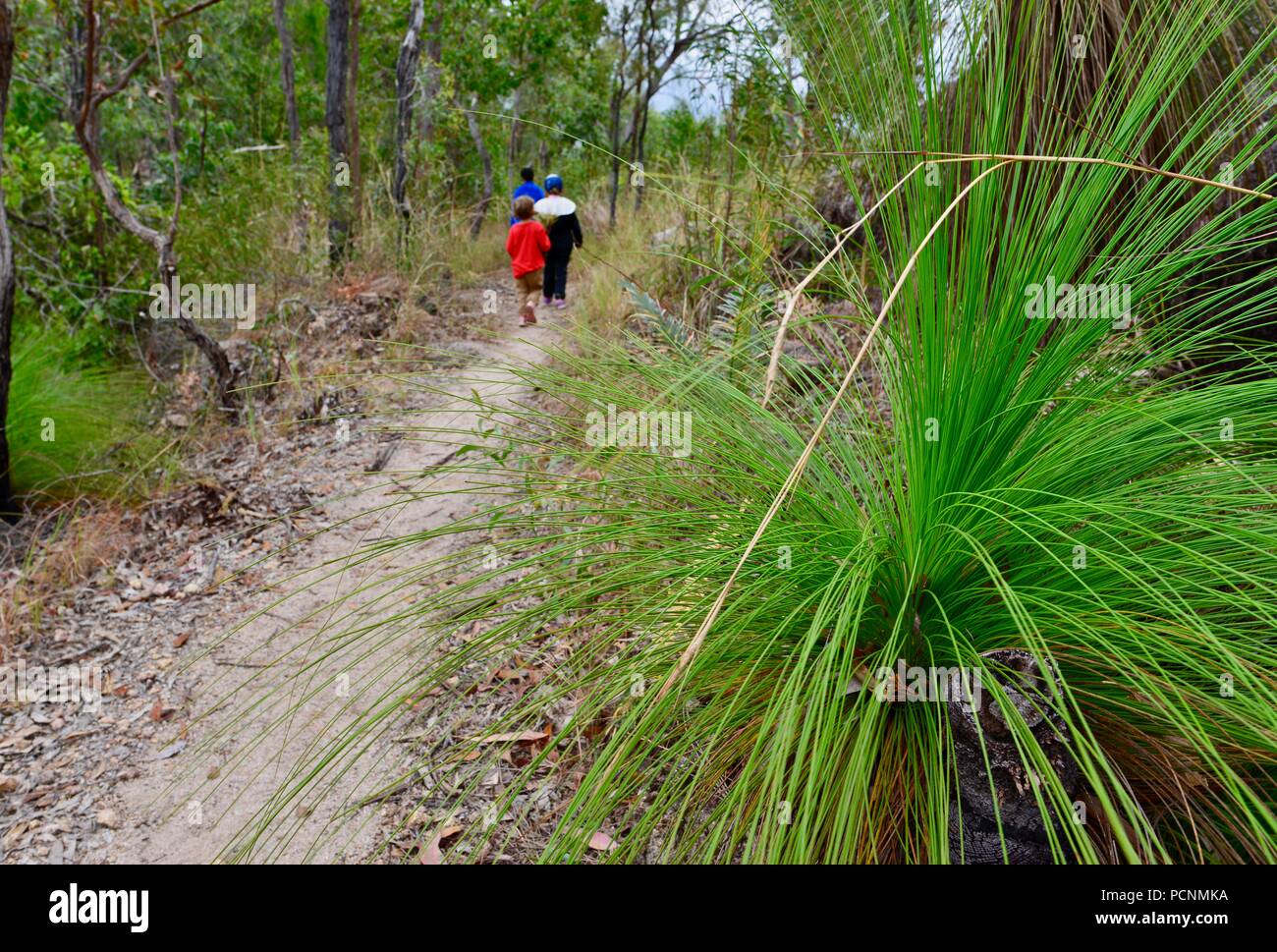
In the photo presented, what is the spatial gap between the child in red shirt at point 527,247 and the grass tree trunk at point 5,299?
12.0ft

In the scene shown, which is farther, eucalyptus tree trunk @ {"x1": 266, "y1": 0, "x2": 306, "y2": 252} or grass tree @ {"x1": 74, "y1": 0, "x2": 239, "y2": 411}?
eucalyptus tree trunk @ {"x1": 266, "y1": 0, "x2": 306, "y2": 252}

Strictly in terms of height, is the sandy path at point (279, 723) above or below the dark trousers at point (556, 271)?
below

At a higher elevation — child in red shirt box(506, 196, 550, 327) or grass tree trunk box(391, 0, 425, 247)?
grass tree trunk box(391, 0, 425, 247)

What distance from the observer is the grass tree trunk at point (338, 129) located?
7.09m

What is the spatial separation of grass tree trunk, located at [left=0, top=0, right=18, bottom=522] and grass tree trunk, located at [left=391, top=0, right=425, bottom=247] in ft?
11.6

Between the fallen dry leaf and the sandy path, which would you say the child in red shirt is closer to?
the sandy path

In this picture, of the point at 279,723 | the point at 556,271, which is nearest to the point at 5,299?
the point at 279,723

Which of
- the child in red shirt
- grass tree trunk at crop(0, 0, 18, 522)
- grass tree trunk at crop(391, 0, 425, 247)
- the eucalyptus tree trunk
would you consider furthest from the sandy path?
grass tree trunk at crop(391, 0, 425, 247)

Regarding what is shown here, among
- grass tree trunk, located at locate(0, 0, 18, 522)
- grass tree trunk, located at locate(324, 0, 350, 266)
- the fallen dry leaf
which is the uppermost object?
grass tree trunk, located at locate(324, 0, 350, 266)

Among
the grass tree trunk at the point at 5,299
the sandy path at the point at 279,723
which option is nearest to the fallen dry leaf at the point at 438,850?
the sandy path at the point at 279,723

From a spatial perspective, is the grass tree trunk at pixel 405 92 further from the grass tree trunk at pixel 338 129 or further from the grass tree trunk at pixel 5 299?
the grass tree trunk at pixel 5 299

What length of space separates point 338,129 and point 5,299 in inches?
155

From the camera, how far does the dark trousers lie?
306 inches

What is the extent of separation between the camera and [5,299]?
13.9ft
